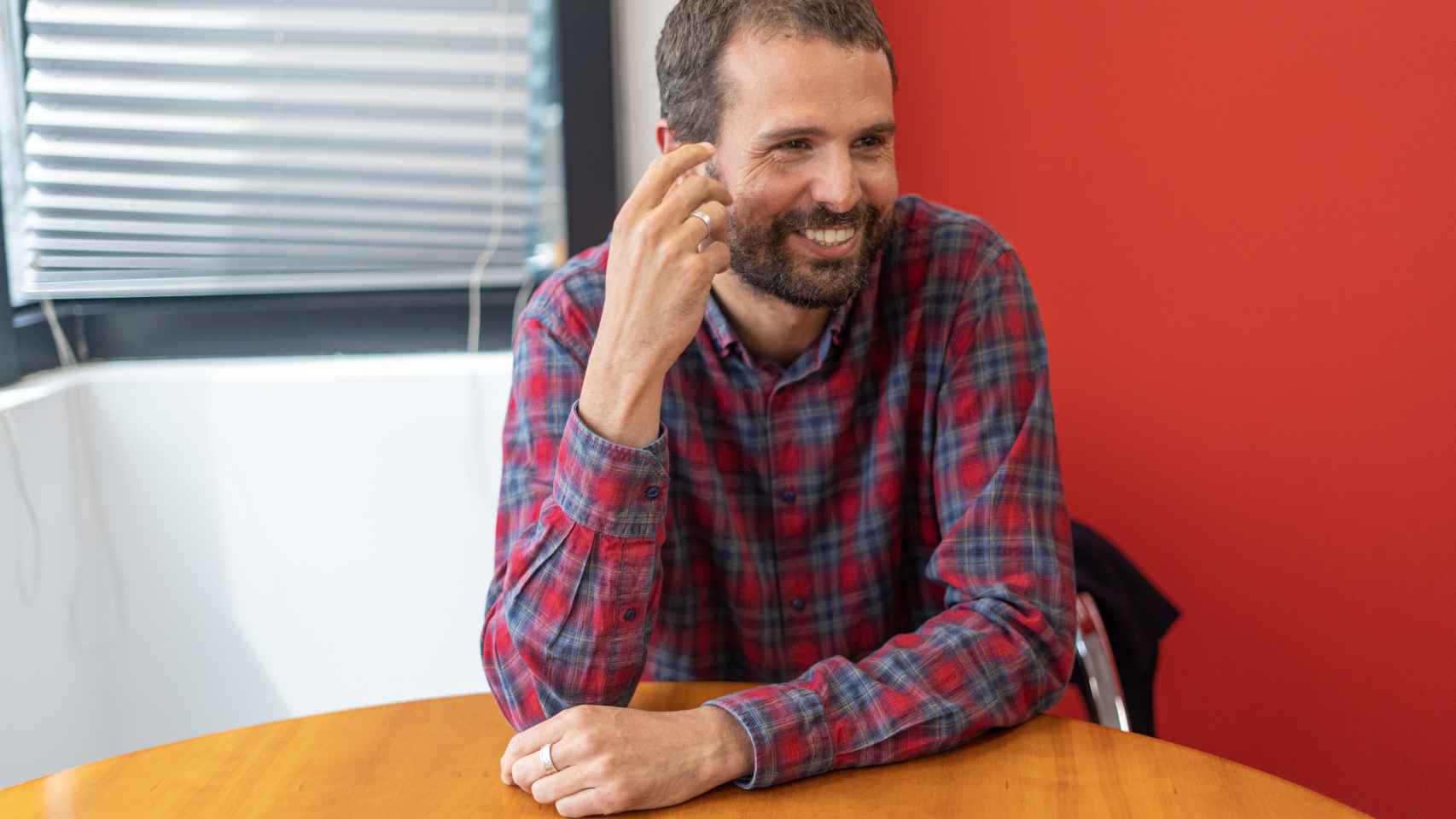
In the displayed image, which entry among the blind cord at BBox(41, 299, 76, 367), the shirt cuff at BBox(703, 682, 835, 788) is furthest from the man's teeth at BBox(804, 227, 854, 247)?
the blind cord at BBox(41, 299, 76, 367)

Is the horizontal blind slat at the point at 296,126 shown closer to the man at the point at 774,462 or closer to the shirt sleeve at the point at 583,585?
the man at the point at 774,462

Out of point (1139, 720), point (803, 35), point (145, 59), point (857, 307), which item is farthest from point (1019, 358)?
point (145, 59)

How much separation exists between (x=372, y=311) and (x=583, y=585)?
122 cm

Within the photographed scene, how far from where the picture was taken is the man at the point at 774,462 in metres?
1.17

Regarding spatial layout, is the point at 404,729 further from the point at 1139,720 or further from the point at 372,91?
the point at 372,91

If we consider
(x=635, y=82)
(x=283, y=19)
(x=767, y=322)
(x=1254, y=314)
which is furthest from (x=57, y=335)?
(x=1254, y=314)

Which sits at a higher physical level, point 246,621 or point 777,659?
point 777,659

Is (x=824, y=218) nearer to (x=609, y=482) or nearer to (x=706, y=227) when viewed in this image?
(x=706, y=227)

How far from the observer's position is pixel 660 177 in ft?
4.27

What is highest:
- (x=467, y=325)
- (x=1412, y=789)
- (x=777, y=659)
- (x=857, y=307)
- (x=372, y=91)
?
(x=372, y=91)

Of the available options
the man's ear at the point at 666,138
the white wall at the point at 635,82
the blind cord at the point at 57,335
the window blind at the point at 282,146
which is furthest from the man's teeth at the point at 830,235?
the blind cord at the point at 57,335

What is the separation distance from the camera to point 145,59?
2191 mm

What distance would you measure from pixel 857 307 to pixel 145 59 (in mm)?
1386

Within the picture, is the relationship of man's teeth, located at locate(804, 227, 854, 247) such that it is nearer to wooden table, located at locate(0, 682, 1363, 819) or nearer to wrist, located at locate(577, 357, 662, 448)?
wrist, located at locate(577, 357, 662, 448)
